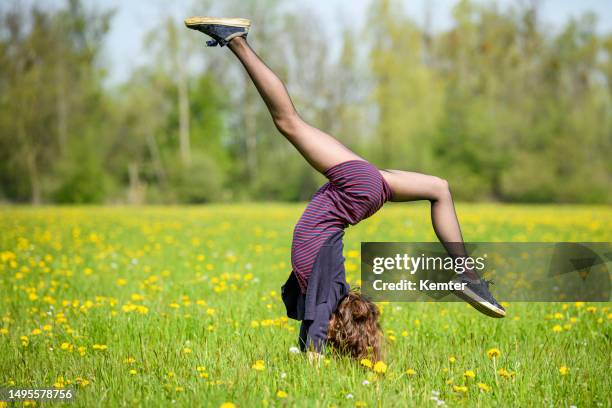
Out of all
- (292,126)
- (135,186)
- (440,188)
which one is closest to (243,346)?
(292,126)

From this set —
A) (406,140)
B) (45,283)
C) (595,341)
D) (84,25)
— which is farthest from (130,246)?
(84,25)

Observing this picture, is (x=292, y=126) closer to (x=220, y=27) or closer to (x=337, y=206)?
(x=337, y=206)

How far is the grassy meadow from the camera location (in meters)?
3.29

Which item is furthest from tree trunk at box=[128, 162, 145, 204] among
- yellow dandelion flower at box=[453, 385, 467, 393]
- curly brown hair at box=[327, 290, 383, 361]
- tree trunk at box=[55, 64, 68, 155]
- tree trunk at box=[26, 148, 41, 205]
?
yellow dandelion flower at box=[453, 385, 467, 393]

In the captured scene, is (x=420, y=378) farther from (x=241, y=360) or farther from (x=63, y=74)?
(x=63, y=74)

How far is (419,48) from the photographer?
35.8 metres

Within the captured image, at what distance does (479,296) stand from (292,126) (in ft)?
4.74

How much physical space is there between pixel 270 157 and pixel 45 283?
106 feet

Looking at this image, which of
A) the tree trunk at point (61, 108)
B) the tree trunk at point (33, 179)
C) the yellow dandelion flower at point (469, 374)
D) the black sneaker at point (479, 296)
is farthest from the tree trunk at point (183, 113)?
the yellow dandelion flower at point (469, 374)

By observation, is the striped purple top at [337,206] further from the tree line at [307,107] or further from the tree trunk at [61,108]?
the tree trunk at [61,108]

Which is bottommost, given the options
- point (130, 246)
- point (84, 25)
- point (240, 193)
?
point (240, 193)

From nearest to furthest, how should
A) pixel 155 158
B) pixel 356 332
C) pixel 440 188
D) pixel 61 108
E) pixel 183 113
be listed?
pixel 356 332, pixel 440 188, pixel 61 108, pixel 155 158, pixel 183 113

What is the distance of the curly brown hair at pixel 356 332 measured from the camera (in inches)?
145

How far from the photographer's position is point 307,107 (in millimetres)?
37031
